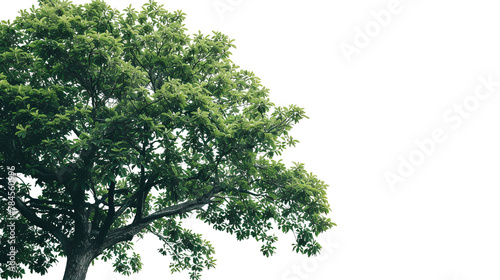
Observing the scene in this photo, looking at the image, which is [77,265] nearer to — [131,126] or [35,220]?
[35,220]

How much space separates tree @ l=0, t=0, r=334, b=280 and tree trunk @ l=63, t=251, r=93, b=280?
35 millimetres

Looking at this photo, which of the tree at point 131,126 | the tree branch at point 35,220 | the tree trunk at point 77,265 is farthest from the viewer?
the tree branch at point 35,220

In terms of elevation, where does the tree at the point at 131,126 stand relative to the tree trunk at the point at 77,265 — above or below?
above

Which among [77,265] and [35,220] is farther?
[35,220]

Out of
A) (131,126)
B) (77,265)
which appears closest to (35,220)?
(77,265)

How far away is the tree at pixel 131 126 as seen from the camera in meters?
11.4

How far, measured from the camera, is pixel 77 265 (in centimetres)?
1392

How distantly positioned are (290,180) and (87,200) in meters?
8.20

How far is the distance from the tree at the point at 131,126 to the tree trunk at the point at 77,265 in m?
0.04

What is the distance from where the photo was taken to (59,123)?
36.8ft

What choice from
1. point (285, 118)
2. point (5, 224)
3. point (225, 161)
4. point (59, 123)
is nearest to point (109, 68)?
point (59, 123)

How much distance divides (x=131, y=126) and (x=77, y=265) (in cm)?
579

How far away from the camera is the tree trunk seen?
13.8 m

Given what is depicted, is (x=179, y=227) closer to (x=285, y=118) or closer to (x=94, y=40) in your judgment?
(x=285, y=118)
